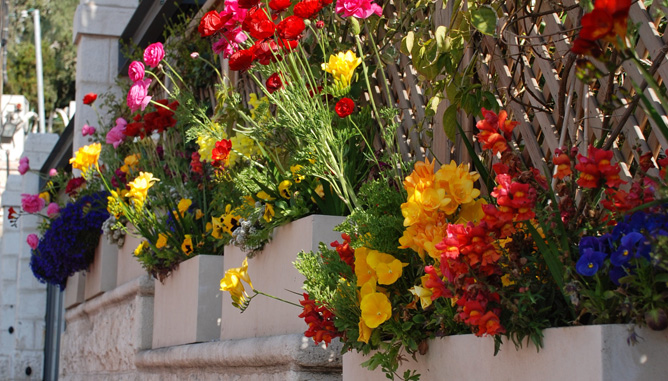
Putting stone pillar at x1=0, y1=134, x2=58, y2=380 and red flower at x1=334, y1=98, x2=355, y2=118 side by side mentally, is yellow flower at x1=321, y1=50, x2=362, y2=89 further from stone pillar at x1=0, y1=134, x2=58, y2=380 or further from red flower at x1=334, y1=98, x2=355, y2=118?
stone pillar at x1=0, y1=134, x2=58, y2=380

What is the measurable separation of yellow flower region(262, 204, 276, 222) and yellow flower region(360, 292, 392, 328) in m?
0.97

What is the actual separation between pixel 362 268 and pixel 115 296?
3571 mm

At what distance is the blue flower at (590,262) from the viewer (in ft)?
4.89

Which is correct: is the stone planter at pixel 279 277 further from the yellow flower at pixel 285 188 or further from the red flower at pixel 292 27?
the red flower at pixel 292 27

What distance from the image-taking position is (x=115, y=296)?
536 cm

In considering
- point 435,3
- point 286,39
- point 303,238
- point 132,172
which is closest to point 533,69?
point 435,3

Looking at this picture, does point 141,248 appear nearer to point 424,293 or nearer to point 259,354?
point 259,354

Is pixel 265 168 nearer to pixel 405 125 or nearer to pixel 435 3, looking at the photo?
pixel 405 125

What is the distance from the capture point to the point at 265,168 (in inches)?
121

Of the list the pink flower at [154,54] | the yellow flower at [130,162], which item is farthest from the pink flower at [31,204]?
the pink flower at [154,54]

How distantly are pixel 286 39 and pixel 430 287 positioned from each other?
1.10 m

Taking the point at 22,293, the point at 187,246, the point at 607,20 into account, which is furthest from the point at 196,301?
the point at 22,293

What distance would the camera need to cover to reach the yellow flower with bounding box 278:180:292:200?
294 centimetres

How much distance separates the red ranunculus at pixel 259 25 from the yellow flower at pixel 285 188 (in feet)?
1.89
